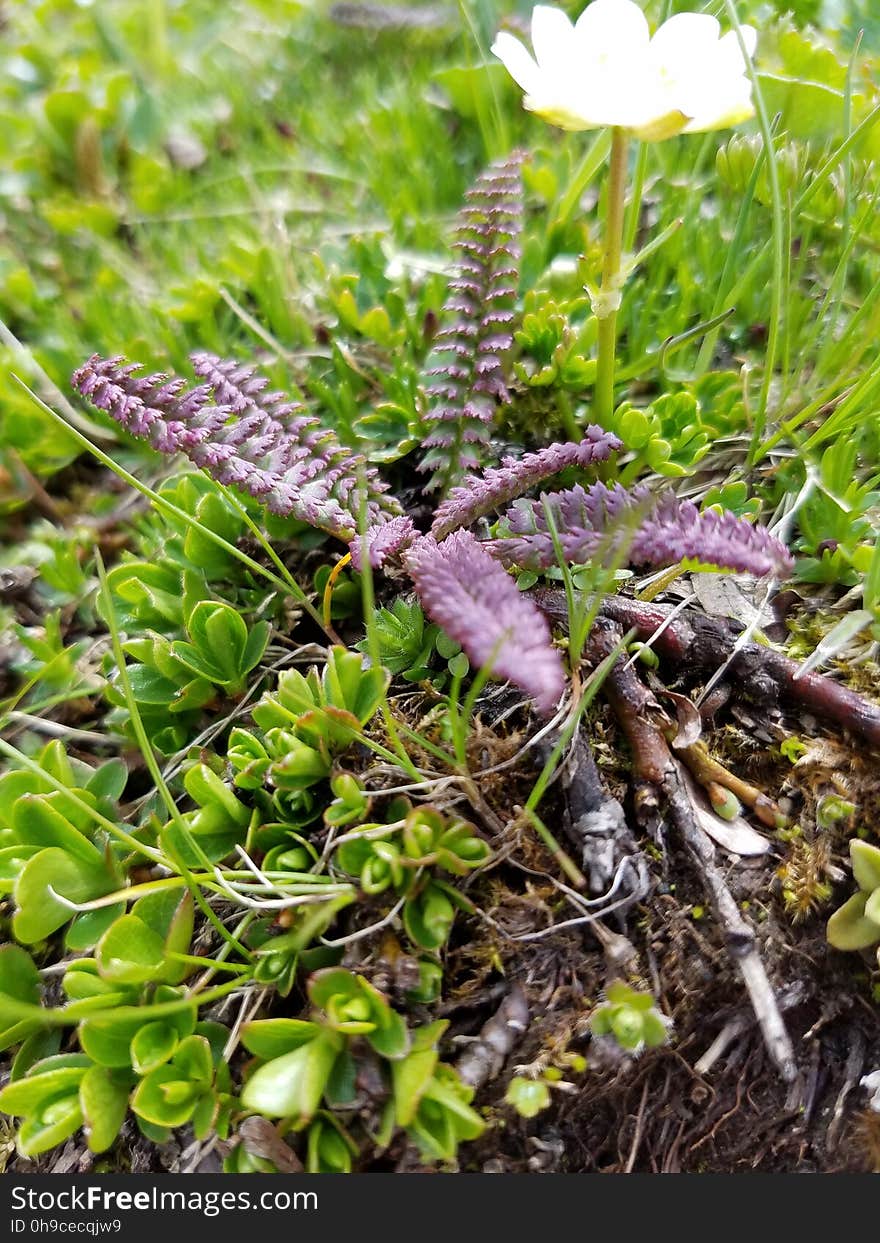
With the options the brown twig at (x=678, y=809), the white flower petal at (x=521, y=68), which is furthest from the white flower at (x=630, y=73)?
the brown twig at (x=678, y=809)

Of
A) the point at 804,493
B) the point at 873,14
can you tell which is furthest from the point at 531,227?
the point at 804,493

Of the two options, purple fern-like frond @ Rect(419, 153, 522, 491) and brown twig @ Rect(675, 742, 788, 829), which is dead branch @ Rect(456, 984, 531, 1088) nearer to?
brown twig @ Rect(675, 742, 788, 829)

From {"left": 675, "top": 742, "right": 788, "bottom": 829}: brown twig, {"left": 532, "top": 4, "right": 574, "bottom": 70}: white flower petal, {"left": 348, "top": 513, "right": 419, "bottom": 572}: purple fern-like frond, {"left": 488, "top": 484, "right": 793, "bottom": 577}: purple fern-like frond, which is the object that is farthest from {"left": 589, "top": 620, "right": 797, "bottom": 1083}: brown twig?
{"left": 532, "top": 4, "right": 574, "bottom": 70}: white flower petal

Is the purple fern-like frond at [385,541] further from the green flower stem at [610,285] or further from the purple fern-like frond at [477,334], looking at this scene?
the green flower stem at [610,285]

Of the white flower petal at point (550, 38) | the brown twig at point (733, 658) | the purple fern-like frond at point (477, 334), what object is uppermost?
the white flower petal at point (550, 38)

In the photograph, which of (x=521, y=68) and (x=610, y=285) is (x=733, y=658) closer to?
(x=610, y=285)

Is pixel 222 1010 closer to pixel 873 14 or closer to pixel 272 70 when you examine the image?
pixel 873 14

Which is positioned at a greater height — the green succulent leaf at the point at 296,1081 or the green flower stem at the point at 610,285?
the green flower stem at the point at 610,285

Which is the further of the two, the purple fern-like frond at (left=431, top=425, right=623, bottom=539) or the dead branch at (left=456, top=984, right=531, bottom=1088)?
the purple fern-like frond at (left=431, top=425, right=623, bottom=539)
